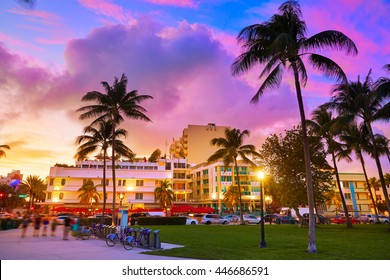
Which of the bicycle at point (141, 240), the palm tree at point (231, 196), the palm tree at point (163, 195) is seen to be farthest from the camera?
the palm tree at point (231, 196)

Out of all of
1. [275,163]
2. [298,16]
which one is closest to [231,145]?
[275,163]

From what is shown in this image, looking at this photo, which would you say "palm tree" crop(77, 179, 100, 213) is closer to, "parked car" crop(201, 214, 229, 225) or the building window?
the building window

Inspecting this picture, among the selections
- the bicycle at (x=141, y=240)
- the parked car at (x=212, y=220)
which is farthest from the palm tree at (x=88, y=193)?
the bicycle at (x=141, y=240)

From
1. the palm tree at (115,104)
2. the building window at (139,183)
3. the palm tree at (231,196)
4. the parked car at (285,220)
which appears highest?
the palm tree at (115,104)

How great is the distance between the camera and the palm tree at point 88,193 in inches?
2397

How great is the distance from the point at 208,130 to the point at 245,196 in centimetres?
2952

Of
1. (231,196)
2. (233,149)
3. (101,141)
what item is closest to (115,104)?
(101,141)

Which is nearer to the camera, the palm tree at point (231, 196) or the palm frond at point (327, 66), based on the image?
the palm frond at point (327, 66)

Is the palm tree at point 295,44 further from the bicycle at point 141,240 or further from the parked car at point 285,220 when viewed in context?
the parked car at point 285,220

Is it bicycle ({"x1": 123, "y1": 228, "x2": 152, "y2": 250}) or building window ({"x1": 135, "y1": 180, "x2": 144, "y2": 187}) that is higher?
building window ({"x1": 135, "y1": 180, "x2": 144, "y2": 187})

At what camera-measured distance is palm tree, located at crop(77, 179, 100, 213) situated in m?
60.9

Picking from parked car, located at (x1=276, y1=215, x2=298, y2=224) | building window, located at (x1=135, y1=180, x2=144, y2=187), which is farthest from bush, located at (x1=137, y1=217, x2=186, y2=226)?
building window, located at (x1=135, y1=180, x2=144, y2=187)

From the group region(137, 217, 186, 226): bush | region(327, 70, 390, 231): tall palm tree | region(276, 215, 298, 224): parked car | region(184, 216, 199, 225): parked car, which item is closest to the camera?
region(327, 70, 390, 231): tall palm tree

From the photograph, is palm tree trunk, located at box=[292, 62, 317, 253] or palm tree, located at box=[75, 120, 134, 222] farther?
palm tree, located at box=[75, 120, 134, 222]
